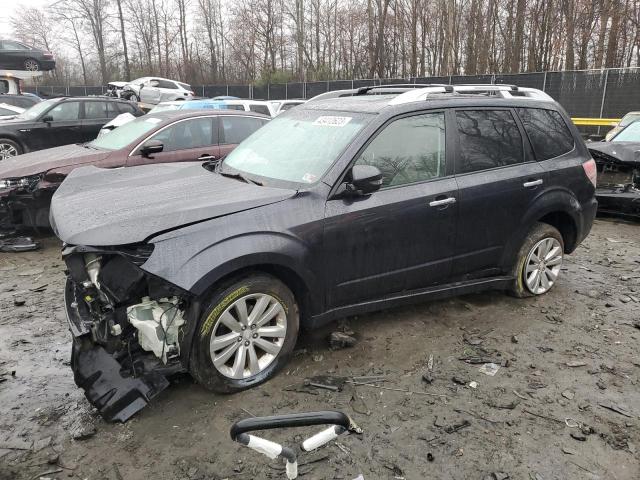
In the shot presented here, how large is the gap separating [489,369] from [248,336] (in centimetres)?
176

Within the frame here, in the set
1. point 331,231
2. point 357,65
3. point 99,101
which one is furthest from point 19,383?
point 357,65

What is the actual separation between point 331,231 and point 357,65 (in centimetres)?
3309

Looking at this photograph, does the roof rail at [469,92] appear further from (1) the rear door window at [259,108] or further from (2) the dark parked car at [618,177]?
(1) the rear door window at [259,108]

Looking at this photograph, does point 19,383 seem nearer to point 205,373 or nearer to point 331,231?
point 205,373

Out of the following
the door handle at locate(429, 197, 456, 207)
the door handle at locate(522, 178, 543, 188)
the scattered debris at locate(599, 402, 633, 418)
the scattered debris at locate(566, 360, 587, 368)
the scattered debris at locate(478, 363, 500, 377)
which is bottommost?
the scattered debris at locate(599, 402, 633, 418)

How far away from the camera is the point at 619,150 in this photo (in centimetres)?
752

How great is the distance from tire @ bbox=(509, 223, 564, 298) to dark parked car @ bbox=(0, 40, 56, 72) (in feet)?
79.9

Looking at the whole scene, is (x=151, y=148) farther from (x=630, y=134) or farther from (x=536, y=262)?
(x=630, y=134)

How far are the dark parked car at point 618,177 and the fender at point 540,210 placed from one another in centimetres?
362

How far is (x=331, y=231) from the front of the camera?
327 cm

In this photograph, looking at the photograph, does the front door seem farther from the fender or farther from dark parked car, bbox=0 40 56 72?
dark parked car, bbox=0 40 56 72

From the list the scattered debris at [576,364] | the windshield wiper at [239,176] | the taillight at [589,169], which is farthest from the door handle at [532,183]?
Result: the windshield wiper at [239,176]

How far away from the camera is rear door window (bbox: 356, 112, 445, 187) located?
11.6ft

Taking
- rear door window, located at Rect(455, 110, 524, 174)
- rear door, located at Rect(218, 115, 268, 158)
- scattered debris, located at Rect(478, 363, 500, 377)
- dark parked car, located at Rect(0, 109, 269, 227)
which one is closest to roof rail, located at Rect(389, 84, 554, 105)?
rear door window, located at Rect(455, 110, 524, 174)
